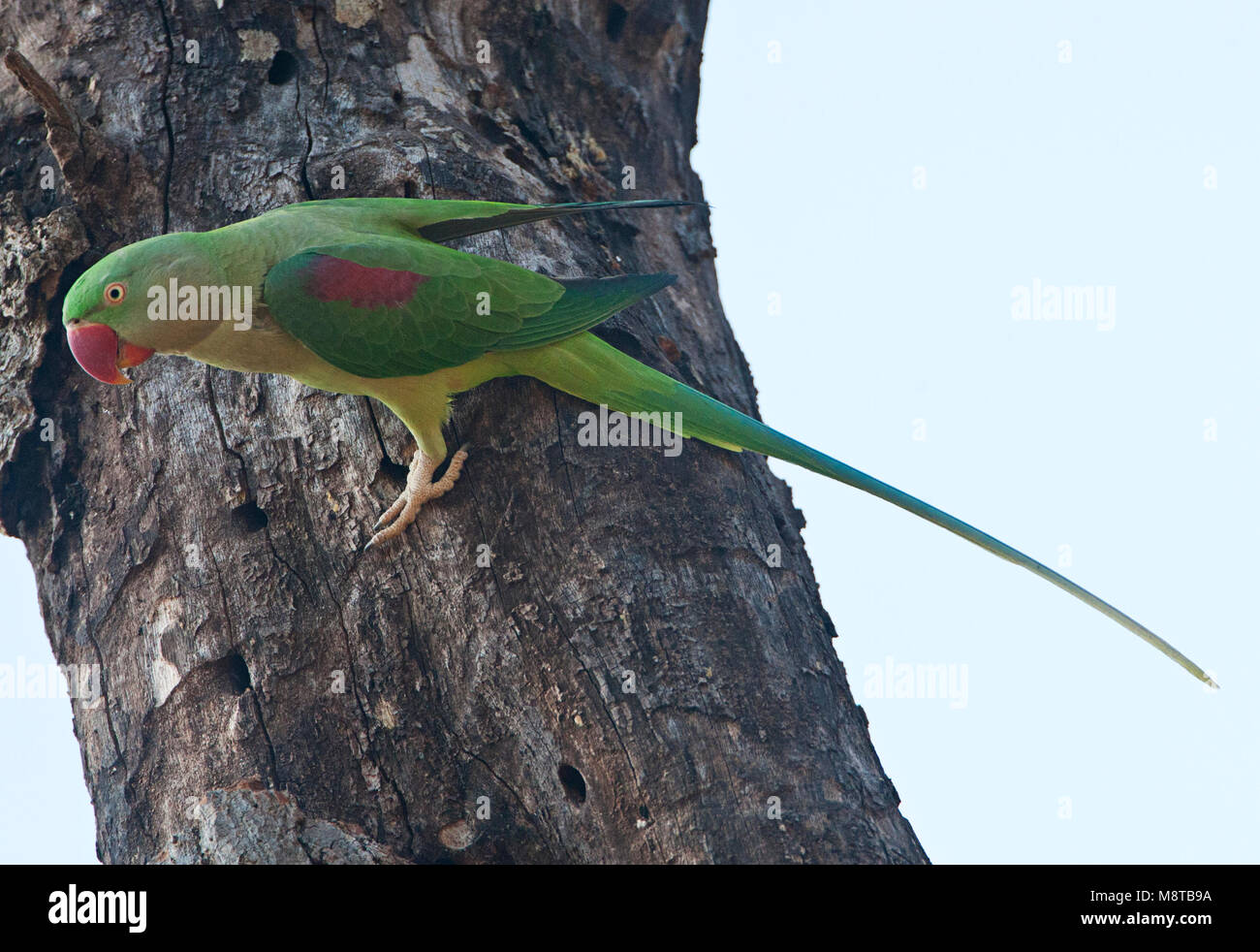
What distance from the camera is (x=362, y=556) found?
3.46m

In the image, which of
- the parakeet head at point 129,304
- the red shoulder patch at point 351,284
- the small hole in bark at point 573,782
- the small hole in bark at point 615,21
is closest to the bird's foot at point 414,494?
the red shoulder patch at point 351,284

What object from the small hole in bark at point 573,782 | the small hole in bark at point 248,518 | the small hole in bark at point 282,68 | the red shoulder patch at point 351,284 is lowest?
the small hole in bark at point 573,782

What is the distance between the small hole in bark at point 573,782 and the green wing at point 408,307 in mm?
1287

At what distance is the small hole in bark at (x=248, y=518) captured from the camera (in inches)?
140

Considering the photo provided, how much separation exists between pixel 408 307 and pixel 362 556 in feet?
2.58

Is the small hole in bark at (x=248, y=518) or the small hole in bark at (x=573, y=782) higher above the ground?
the small hole in bark at (x=248, y=518)

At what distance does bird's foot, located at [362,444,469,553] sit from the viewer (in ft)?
11.2

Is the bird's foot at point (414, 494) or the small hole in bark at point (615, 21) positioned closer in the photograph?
the bird's foot at point (414, 494)

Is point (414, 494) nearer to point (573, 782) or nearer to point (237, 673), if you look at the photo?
point (237, 673)

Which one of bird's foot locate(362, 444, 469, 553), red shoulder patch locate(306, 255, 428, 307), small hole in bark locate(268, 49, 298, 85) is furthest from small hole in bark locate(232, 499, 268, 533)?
small hole in bark locate(268, 49, 298, 85)

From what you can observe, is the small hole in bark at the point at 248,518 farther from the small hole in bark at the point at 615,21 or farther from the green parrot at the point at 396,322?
the small hole in bark at the point at 615,21

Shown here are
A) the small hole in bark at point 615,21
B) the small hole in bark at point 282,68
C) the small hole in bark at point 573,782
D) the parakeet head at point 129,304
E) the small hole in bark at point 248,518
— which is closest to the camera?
the small hole in bark at point 573,782

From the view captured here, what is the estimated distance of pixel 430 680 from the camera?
11.0ft
